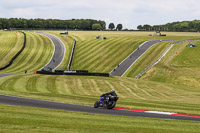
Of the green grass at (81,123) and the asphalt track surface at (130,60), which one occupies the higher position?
the green grass at (81,123)

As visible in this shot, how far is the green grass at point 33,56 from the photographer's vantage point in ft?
299

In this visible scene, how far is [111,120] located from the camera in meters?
20.0

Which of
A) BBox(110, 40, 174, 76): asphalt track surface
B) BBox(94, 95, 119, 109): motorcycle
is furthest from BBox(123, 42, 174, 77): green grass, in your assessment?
BBox(94, 95, 119, 109): motorcycle

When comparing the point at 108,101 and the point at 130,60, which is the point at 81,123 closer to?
the point at 108,101

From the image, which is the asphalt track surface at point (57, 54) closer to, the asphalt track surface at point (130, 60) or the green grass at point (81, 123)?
the asphalt track surface at point (130, 60)

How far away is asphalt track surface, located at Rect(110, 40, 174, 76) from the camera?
82.1m

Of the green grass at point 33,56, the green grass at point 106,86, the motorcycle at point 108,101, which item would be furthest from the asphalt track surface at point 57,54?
the motorcycle at point 108,101

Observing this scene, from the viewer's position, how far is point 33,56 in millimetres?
105062

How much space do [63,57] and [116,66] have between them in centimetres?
2457

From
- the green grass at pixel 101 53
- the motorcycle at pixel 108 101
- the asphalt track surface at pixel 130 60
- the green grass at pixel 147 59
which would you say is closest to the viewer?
the motorcycle at pixel 108 101

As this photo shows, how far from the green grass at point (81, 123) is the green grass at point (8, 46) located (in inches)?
3063

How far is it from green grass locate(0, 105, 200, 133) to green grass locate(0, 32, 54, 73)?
224 feet

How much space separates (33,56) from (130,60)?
117ft

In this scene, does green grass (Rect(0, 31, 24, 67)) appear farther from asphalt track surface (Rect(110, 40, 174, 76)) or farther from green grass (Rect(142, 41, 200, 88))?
green grass (Rect(142, 41, 200, 88))
